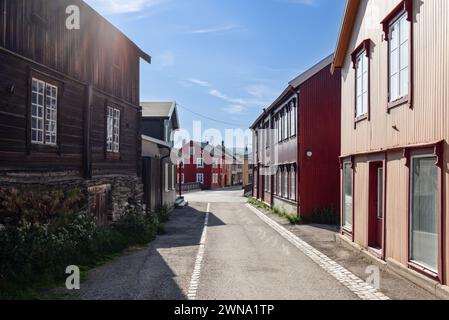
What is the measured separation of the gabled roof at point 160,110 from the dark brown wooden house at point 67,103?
1264cm

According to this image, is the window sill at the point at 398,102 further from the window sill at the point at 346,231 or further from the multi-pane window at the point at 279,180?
the multi-pane window at the point at 279,180

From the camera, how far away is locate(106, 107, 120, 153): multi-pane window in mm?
15984

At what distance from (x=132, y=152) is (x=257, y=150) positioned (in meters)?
20.6

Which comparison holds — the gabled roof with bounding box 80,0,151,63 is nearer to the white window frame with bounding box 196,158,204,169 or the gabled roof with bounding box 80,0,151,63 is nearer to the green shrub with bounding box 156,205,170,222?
the green shrub with bounding box 156,205,170,222

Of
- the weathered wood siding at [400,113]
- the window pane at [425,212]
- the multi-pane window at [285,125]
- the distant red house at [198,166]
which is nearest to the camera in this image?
the weathered wood siding at [400,113]

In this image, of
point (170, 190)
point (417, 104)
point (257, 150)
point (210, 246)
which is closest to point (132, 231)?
point (210, 246)

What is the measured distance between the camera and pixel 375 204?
39.6ft

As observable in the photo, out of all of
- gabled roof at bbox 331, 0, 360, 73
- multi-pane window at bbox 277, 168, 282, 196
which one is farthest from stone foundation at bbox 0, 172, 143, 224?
multi-pane window at bbox 277, 168, 282, 196

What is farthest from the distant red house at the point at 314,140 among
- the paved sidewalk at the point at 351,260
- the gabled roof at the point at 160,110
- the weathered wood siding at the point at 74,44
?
the gabled roof at the point at 160,110

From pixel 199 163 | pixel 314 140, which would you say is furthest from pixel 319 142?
pixel 199 163

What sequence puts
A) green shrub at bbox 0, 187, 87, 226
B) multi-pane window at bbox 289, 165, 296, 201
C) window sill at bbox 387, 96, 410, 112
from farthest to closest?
multi-pane window at bbox 289, 165, 296, 201, window sill at bbox 387, 96, 410, 112, green shrub at bbox 0, 187, 87, 226

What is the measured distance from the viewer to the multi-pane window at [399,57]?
9656mm

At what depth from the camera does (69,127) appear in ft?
41.5

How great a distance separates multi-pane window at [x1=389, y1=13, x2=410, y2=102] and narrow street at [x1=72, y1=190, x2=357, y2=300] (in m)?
4.10
